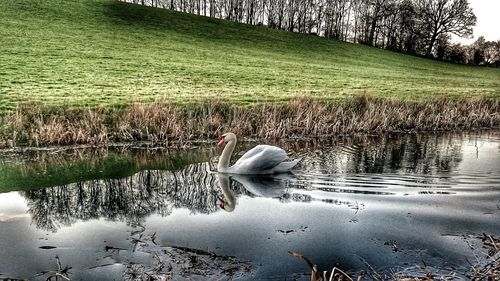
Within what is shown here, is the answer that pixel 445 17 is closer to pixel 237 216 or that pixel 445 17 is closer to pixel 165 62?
pixel 165 62

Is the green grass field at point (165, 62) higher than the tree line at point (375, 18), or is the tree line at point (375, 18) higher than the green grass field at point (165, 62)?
the tree line at point (375, 18)

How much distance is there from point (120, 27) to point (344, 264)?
45.1 meters

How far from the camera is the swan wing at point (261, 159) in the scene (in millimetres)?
10242

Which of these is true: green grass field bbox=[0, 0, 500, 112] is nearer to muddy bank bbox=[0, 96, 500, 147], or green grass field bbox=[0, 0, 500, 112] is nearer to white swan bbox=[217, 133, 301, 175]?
muddy bank bbox=[0, 96, 500, 147]

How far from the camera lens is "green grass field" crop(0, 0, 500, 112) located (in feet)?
74.3

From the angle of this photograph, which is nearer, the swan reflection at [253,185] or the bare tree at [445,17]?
the swan reflection at [253,185]

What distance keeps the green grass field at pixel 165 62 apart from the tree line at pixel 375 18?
1287cm

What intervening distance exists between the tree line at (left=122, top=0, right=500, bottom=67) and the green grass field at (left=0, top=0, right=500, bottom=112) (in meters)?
12.9

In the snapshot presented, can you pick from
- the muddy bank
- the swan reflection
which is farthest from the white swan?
the muddy bank

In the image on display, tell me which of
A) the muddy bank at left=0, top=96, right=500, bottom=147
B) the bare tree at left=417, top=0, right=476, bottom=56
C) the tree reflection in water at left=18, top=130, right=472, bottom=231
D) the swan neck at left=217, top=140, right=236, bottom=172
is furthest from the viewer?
the bare tree at left=417, top=0, right=476, bottom=56

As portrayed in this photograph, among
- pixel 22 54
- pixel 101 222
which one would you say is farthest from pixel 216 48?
pixel 101 222

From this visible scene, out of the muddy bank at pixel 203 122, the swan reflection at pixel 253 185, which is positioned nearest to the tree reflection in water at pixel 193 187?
the swan reflection at pixel 253 185

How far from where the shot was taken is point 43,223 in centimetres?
739

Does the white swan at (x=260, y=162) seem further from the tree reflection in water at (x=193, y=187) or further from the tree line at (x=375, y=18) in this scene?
the tree line at (x=375, y=18)
